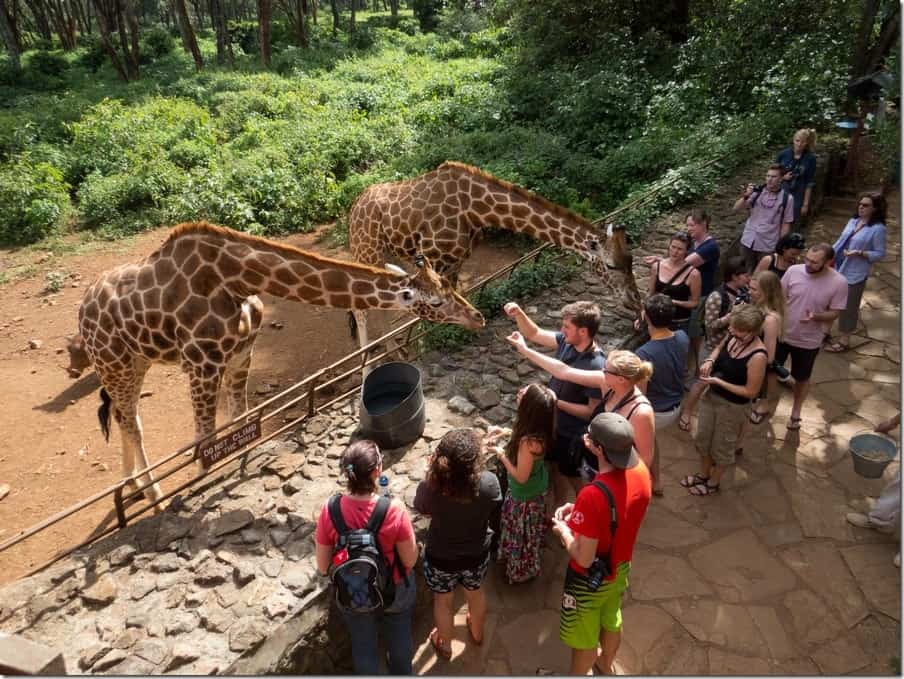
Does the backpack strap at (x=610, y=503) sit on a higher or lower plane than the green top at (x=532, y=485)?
higher

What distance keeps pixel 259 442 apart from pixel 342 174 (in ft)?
38.4

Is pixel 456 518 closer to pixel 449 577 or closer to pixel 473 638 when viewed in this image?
pixel 449 577

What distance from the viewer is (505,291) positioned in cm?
819

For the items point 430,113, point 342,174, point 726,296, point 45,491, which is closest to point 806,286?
point 726,296

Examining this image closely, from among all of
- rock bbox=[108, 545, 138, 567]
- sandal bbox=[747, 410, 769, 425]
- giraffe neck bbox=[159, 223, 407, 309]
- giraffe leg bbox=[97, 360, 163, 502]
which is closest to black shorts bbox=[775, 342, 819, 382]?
sandal bbox=[747, 410, 769, 425]

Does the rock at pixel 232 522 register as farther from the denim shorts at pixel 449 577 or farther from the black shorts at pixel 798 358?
the black shorts at pixel 798 358

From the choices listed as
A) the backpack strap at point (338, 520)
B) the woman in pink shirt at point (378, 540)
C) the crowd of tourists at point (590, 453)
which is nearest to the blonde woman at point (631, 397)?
the crowd of tourists at point (590, 453)

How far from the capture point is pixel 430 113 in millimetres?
18672

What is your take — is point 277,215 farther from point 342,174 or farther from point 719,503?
point 719,503

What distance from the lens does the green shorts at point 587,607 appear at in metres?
3.59

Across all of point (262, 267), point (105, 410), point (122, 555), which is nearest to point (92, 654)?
point (122, 555)

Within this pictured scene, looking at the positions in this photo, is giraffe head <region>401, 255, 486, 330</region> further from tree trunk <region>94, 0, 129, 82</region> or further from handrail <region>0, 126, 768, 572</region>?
tree trunk <region>94, 0, 129, 82</region>

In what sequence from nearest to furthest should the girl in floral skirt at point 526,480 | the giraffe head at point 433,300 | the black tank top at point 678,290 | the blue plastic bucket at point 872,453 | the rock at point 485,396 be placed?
the girl in floral skirt at point 526,480, the blue plastic bucket at point 872,453, the giraffe head at point 433,300, the black tank top at point 678,290, the rock at point 485,396

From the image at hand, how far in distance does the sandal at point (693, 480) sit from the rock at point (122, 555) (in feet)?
16.3
